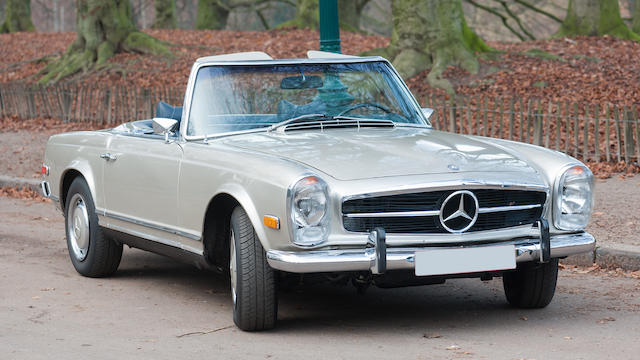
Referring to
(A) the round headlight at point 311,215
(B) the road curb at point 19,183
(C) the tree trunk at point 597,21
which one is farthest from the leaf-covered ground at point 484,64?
(A) the round headlight at point 311,215

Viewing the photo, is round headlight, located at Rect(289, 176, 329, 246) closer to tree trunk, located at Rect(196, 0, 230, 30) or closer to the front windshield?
the front windshield

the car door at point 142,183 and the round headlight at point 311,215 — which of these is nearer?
the round headlight at point 311,215

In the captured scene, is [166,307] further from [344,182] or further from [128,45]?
[128,45]

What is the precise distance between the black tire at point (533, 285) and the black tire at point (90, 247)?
10.1 feet

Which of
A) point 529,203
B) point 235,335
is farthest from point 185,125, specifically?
point 529,203

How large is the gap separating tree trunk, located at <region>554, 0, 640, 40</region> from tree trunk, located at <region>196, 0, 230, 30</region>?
1765 centimetres

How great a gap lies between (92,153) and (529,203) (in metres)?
3.51

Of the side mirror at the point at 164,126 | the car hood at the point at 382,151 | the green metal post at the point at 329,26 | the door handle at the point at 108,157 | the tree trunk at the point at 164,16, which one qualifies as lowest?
the door handle at the point at 108,157

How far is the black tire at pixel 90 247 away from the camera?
7.91 metres

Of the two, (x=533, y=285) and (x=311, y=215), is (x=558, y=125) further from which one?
(x=311, y=215)

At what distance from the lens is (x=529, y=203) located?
6039mm

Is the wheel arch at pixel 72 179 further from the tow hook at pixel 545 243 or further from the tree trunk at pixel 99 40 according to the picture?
the tree trunk at pixel 99 40

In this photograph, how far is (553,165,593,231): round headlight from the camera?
610 cm

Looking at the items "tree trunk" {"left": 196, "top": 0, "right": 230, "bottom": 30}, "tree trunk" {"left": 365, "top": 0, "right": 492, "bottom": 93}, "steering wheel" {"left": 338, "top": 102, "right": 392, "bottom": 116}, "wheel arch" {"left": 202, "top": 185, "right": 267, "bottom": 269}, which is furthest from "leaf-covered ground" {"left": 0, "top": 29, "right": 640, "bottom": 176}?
"wheel arch" {"left": 202, "top": 185, "right": 267, "bottom": 269}
